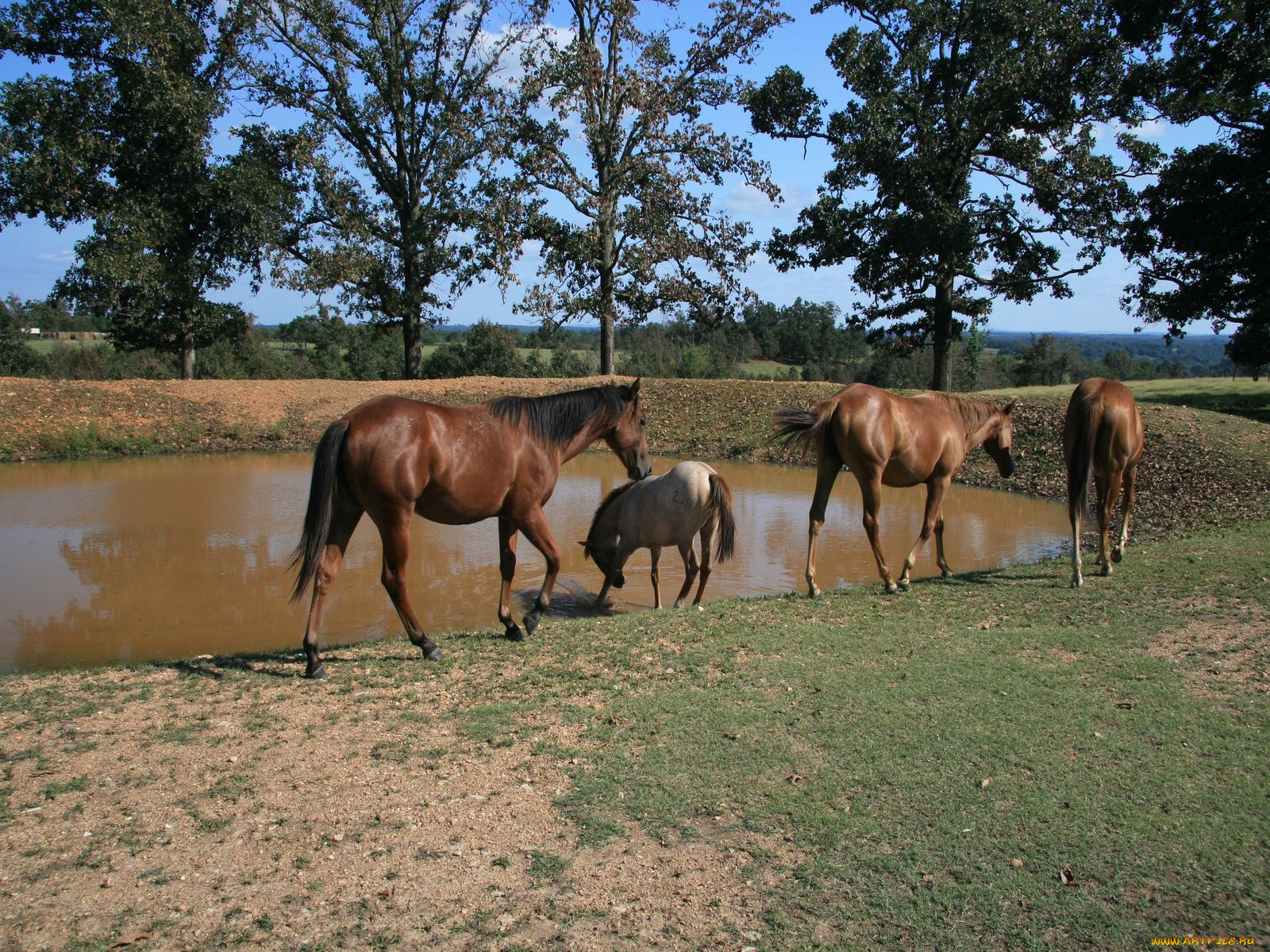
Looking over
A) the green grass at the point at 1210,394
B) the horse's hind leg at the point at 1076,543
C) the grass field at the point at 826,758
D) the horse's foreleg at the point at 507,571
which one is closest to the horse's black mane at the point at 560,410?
the horse's foreleg at the point at 507,571

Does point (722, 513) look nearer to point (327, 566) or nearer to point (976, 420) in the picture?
point (976, 420)

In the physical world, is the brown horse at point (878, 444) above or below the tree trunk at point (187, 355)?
below

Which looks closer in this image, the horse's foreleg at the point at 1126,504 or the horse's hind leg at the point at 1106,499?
the horse's hind leg at the point at 1106,499

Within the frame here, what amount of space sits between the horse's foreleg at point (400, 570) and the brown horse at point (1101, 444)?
6.37m

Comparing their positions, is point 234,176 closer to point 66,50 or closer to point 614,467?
point 66,50

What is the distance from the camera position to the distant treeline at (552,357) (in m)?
42.8

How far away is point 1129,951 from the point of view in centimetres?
330

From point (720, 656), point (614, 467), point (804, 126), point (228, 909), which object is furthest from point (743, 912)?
point (804, 126)

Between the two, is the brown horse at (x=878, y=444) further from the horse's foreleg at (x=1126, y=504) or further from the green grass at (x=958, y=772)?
the horse's foreleg at (x=1126, y=504)

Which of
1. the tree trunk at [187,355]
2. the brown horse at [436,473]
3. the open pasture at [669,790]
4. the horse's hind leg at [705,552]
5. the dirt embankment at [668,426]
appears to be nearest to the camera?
the open pasture at [669,790]

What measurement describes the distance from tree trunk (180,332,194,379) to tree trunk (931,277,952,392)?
22504 mm

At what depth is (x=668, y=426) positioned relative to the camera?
76.7 feet

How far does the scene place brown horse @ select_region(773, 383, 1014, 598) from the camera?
8.84m

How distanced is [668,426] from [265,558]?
13662 mm
